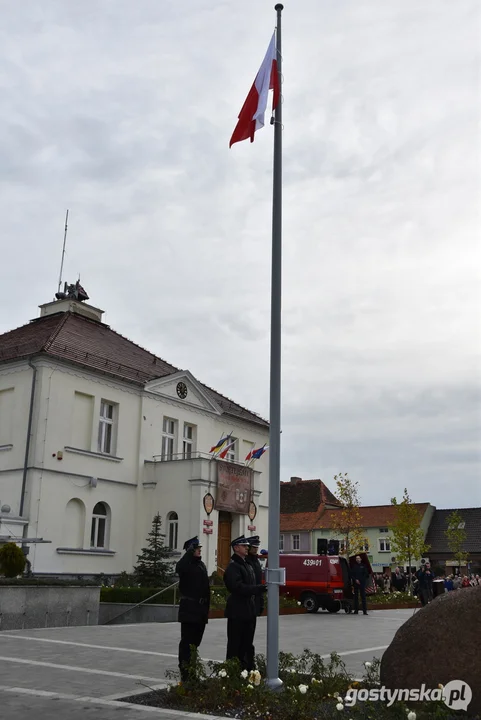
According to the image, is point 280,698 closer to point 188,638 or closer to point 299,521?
point 188,638

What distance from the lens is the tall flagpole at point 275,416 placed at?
29.1 ft

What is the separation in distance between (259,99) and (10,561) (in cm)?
1387

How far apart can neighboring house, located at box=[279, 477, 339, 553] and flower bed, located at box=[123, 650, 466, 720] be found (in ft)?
204

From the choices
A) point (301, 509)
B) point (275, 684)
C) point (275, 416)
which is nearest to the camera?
point (275, 684)

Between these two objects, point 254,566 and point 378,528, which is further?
point 378,528

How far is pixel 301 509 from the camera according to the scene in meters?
72.8

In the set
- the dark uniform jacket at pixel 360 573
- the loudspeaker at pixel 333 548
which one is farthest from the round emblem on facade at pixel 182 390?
the dark uniform jacket at pixel 360 573

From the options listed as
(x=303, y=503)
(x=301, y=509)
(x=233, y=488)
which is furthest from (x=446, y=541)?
(x=233, y=488)

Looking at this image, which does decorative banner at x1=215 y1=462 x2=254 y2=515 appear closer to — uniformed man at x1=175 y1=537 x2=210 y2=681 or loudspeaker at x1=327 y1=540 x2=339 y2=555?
loudspeaker at x1=327 y1=540 x2=339 y2=555

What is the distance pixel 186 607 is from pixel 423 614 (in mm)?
3364

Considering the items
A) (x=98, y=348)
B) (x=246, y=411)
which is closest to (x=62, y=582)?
(x=98, y=348)

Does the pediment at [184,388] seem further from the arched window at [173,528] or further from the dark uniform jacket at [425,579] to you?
the dark uniform jacket at [425,579]

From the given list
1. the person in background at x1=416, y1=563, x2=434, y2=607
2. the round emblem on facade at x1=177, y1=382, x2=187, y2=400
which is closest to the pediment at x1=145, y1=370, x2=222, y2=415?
the round emblem on facade at x1=177, y1=382, x2=187, y2=400

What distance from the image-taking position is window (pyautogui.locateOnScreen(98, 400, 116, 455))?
3150 cm
